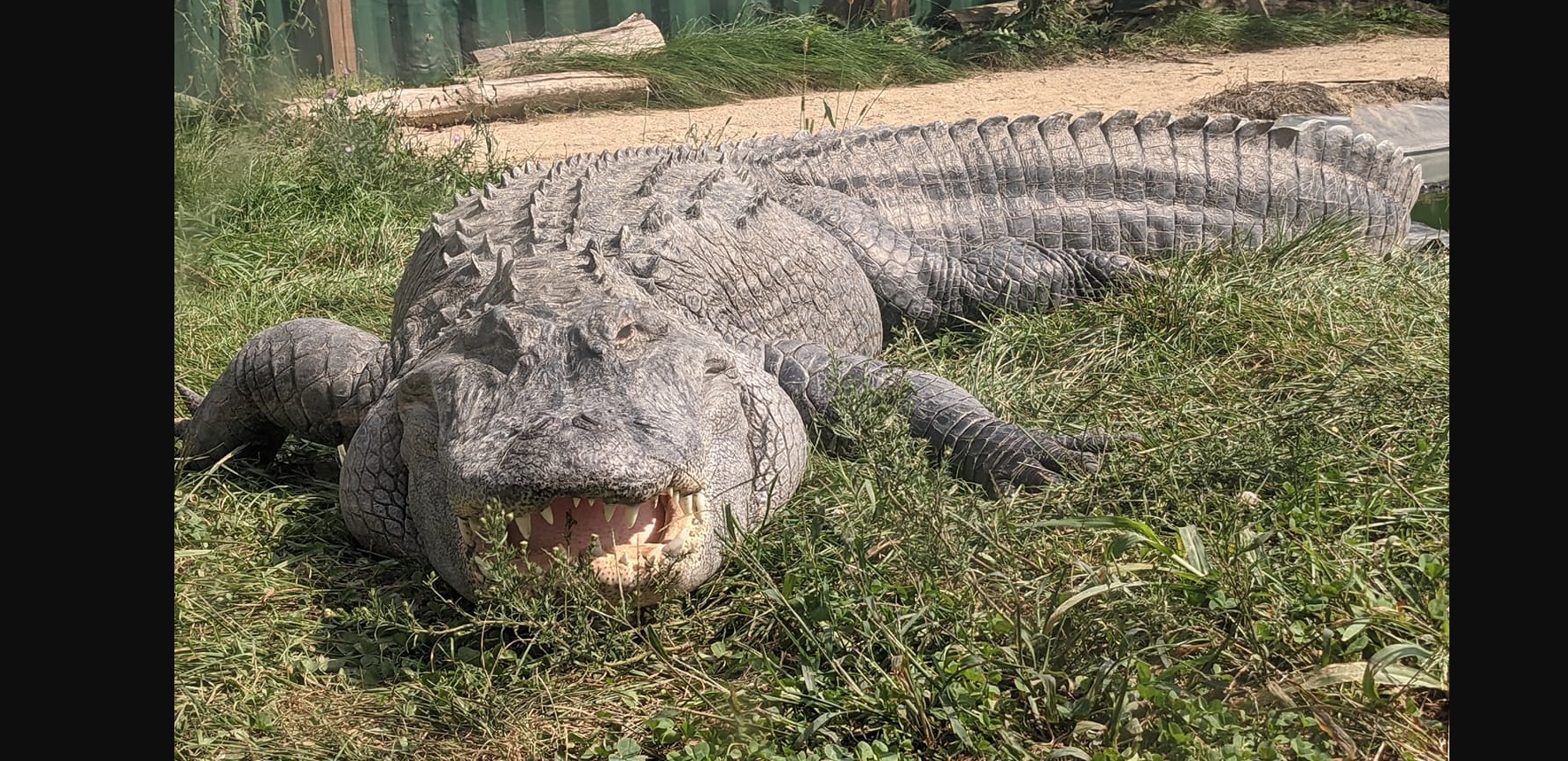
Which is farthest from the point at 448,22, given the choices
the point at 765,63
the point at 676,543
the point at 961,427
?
the point at 676,543

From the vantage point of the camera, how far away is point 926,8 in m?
13.6

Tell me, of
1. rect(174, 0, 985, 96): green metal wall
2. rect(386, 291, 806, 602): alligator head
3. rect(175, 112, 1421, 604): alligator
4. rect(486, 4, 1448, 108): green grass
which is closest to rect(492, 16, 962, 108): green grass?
rect(486, 4, 1448, 108): green grass

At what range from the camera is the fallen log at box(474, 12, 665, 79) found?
443 inches

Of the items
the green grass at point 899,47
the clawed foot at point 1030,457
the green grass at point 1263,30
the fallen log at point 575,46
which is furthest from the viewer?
the green grass at point 1263,30

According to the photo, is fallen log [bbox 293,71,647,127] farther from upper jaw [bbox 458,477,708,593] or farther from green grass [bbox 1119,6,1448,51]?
upper jaw [bbox 458,477,708,593]

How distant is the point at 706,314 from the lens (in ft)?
14.5

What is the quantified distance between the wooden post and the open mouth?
8.43 metres

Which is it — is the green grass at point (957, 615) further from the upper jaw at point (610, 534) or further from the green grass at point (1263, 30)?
the green grass at point (1263, 30)

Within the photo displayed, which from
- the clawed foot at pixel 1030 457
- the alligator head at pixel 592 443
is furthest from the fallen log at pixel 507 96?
the clawed foot at pixel 1030 457

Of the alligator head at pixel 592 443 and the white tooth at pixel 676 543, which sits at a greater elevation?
the alligator head at pixel 592 443

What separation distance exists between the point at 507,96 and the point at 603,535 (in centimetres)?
784

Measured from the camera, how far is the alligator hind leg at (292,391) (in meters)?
4.29

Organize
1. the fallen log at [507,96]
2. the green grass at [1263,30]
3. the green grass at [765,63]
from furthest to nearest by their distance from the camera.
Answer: the green grass at [1263,30], the green grass at [765,63], the fallen log at [507,96]

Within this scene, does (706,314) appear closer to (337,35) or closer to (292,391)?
(292,391)
